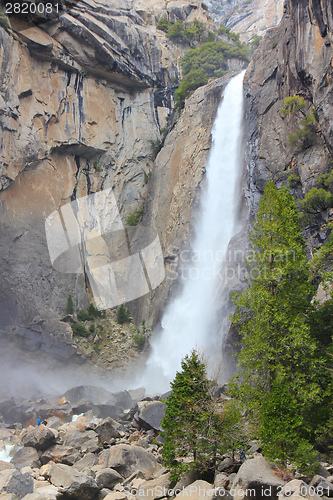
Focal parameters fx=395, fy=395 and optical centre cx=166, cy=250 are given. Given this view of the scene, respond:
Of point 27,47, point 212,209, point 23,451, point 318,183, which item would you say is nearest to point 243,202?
point 212,209

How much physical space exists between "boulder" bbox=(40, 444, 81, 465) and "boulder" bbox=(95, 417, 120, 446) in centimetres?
150

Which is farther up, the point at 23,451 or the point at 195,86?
the point at 195,86

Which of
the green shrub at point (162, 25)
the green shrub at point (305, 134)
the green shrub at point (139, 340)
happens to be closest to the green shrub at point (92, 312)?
the green shrub at point (139, 340)

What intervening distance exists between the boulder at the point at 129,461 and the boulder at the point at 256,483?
212 inches

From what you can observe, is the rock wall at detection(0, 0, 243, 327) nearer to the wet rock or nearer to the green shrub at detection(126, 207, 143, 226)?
the green shrub at detection(126, 207, 143, 226)

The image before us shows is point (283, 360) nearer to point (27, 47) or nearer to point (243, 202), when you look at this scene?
point (243, 202)

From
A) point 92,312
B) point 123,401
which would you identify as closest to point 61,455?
point 123,401

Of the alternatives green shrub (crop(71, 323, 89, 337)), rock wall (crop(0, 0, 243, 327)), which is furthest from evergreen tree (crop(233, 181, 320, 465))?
green shrub (crop(71, 323, 89, 337))

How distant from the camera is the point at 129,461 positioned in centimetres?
1415

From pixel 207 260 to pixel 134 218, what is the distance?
13.7m

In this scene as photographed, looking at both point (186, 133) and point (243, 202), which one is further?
point (186, 133)

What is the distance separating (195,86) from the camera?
44281mm

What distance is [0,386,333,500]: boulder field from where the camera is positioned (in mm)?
9195

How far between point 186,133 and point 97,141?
9715 mm
